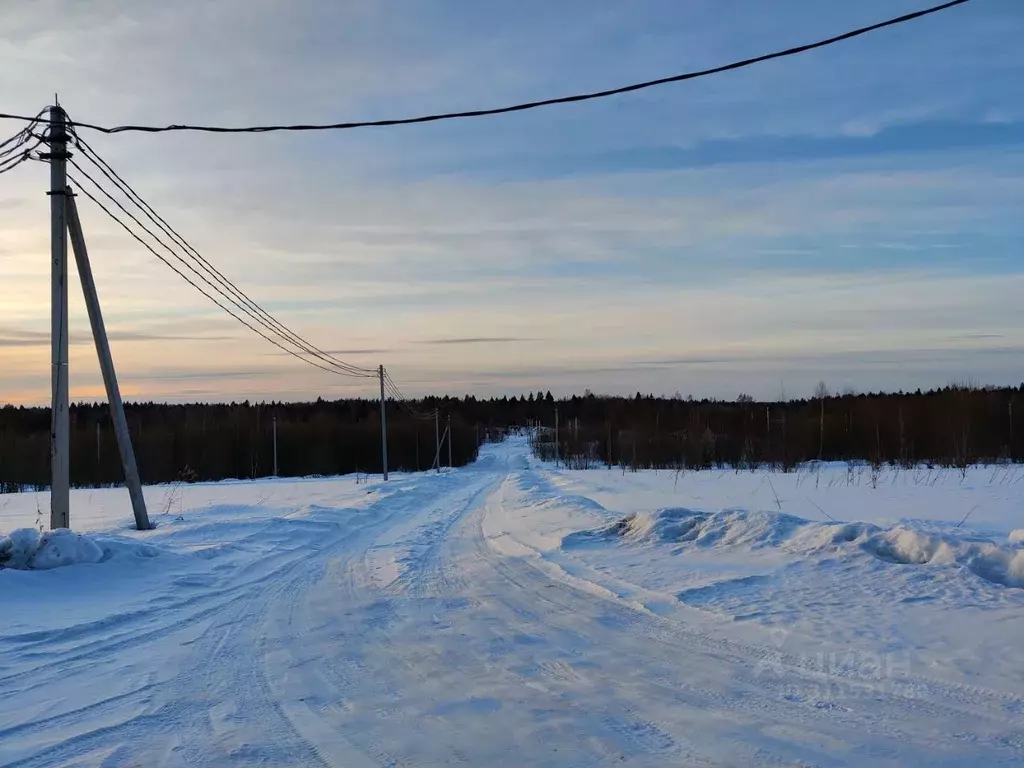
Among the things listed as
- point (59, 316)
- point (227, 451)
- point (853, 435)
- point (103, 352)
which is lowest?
point (227, 451)

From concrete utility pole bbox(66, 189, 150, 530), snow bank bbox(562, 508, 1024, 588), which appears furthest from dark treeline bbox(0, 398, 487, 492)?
snow bank bbox(562, 508, 1024, 588)

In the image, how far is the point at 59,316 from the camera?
12422 millimetres

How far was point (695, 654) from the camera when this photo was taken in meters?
6.05

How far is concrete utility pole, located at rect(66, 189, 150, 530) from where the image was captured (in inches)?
500

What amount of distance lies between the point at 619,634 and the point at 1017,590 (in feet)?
12.4

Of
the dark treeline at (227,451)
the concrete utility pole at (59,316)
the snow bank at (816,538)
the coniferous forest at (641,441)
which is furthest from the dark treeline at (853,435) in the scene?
the concrete utility pole at (59,316)

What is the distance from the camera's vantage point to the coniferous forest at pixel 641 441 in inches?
1622

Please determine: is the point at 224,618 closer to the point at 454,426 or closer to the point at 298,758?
the point at 298,758

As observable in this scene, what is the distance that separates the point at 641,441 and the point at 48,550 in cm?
4150

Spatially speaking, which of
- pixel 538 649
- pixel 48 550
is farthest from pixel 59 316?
A: pixel 538 649

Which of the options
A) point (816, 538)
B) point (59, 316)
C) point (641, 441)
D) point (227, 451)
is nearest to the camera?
point (816, 538)

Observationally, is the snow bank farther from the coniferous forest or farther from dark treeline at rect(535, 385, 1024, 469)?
dark treeline at rect(535, 385, 1024, 469)

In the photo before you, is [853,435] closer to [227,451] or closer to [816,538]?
[816,538]

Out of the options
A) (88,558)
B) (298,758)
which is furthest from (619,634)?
(88,558)
